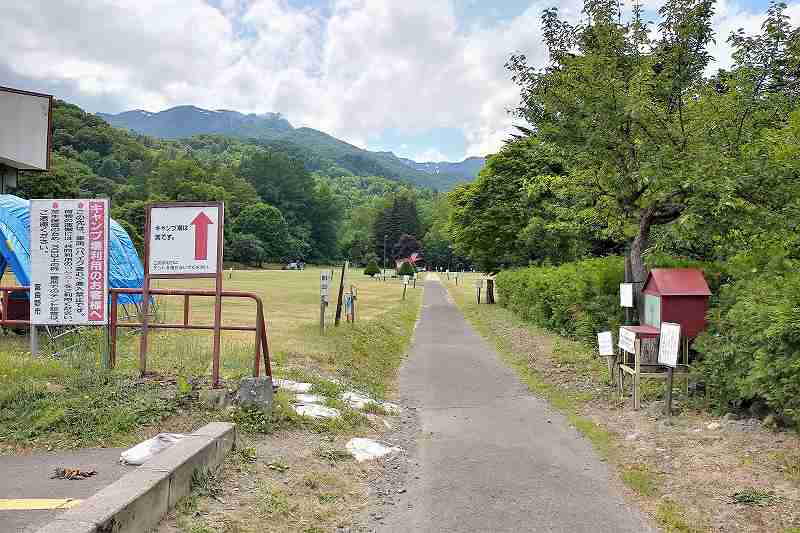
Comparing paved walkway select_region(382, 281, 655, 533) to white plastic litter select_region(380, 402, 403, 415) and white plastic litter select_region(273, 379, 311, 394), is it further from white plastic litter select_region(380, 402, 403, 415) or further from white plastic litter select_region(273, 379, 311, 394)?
white plastic litter select_region(273, 379, 311, 394)

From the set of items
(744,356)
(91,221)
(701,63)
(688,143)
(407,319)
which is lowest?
(407,319)

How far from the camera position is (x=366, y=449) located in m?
6.78

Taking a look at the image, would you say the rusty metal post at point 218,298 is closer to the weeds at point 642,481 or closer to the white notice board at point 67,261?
the white notice board at point 67,261

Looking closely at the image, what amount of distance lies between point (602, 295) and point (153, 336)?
30.8 feet

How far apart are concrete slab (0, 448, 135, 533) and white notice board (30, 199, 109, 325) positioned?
8.69 feet

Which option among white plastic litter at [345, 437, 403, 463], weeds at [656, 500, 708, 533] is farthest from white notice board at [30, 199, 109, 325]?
weeds at [656, 500, 708, 533]

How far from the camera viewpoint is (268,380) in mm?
6938

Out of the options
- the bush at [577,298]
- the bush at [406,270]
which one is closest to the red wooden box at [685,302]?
the bush at [577,298]

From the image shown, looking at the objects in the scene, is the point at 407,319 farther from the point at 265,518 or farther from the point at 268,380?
the point at 265,518

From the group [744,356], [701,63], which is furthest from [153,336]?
[701,63]

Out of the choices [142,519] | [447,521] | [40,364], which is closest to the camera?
[142,519]

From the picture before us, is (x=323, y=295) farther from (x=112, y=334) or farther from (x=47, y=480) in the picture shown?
(x=47, y=480)

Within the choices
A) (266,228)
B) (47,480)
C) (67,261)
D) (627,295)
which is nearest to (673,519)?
(47,480)

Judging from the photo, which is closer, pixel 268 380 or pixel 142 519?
pixel 142 519
